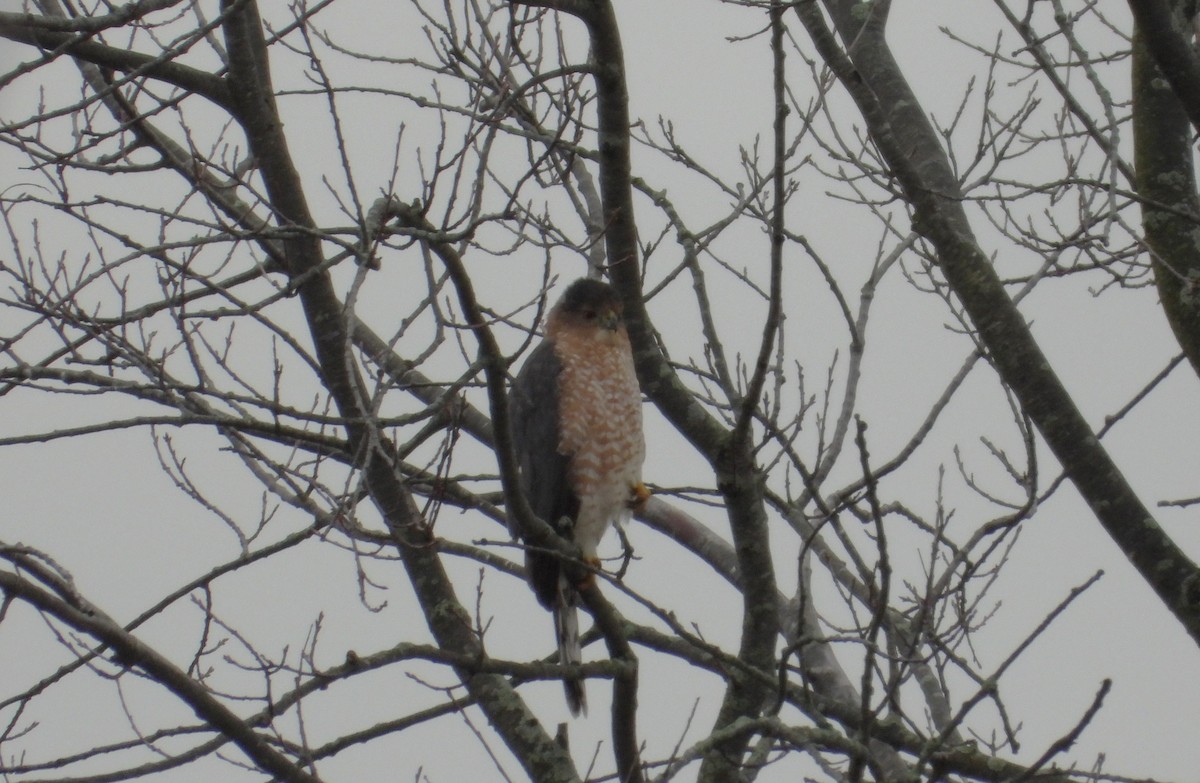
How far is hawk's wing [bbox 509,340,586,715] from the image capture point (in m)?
5.12

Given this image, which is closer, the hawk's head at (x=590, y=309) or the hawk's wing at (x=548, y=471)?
the hawk's wing at (x=548, y=471)

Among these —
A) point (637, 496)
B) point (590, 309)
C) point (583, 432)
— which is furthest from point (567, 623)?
point (590, 309)

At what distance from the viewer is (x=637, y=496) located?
5.50 m

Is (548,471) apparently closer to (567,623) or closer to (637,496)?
(637,496)

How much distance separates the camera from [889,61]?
213 inches

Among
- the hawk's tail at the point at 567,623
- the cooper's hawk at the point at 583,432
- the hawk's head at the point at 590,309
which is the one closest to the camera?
the hawk's tail at the point at 567,623

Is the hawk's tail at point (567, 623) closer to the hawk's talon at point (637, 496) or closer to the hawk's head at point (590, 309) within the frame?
the hawk's talon at point (637, 496)

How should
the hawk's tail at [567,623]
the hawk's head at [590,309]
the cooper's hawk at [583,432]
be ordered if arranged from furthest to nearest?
1. the hawk's head at [590,309]
2. the cooper's hawk at [583,432]
3. the hawk's tail at [567,623]

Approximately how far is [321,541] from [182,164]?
1855 mm

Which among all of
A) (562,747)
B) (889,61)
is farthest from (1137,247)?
(562,747)

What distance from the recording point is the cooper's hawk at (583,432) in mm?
5449

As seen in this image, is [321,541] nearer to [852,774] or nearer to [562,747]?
[562,747]

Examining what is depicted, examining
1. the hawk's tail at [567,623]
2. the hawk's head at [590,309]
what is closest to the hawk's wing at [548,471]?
the hawk's tail at [567,623]

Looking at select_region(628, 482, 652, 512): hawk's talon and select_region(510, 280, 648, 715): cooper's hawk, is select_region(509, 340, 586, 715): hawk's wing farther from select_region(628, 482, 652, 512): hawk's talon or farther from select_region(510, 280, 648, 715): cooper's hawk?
select_region(628, 482, 652, 512): hawk's talon
